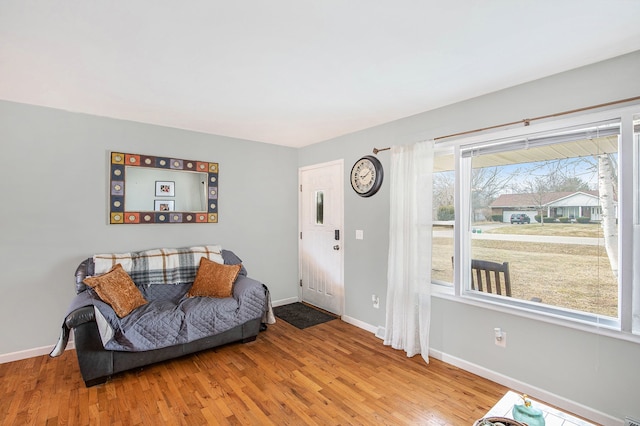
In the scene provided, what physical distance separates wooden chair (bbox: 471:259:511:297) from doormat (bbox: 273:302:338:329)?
6.28 feet

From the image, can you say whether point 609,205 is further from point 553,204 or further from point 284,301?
point 284,301

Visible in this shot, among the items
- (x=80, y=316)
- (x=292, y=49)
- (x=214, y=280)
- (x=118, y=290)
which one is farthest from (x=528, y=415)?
(x=118, y=290)

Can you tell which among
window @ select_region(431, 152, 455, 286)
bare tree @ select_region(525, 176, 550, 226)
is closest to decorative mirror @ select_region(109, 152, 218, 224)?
window @ select_region(431, 152, 455, 286)

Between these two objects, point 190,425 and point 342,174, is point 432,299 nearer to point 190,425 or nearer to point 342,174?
point 342,174

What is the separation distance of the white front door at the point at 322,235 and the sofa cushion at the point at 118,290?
2.20 metres

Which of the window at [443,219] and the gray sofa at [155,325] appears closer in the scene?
the gray sofa at [155,325]

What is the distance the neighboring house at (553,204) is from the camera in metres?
2.17

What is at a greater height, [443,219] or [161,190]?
[161,190]

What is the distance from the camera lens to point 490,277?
2688 millimetres

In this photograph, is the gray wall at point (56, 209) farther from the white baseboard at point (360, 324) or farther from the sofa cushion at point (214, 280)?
the white baseboard at point (360, 324)

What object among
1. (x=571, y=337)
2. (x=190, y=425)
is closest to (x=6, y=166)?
(x=190, y=425)

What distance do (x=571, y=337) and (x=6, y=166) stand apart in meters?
4.84

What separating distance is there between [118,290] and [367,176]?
8.98 ft

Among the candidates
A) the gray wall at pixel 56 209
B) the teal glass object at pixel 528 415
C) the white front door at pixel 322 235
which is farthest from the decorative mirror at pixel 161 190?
the teal glass object at pixel 528 415
